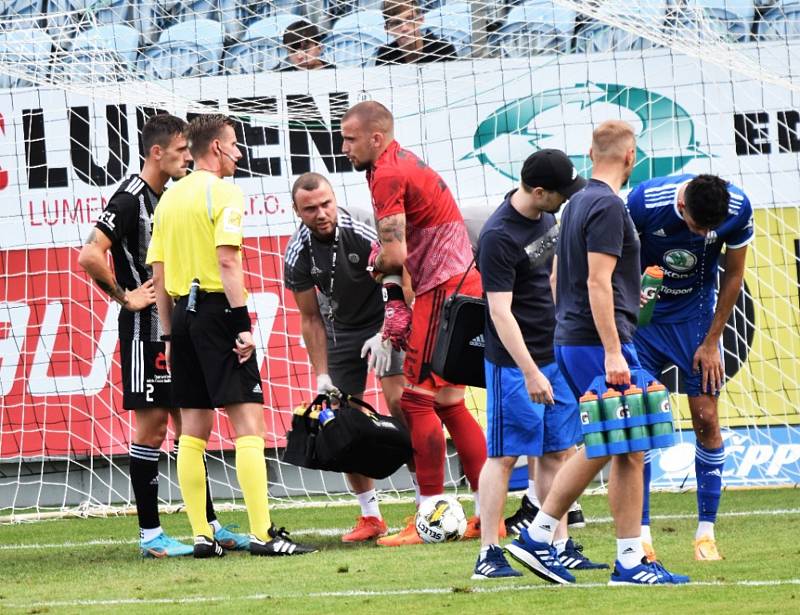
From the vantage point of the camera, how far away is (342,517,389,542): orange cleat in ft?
26.2

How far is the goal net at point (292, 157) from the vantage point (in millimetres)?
10977

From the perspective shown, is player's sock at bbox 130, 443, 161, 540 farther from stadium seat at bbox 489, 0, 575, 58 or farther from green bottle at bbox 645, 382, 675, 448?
stadium seat at bbox 489, 0, 575, 58

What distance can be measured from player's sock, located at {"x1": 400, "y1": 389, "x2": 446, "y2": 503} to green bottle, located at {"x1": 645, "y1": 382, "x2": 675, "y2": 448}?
2260 mm

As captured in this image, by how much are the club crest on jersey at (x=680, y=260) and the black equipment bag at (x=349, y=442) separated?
1655mm

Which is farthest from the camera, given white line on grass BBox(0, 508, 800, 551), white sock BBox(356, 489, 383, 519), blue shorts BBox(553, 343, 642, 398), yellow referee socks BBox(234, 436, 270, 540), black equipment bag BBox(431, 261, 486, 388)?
white line on grass BBox(0, 508, 800, 551)

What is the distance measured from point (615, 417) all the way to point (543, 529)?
0.55 meters

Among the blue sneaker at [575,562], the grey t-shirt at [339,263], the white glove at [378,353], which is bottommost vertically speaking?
the blue sneaker at [575,562]

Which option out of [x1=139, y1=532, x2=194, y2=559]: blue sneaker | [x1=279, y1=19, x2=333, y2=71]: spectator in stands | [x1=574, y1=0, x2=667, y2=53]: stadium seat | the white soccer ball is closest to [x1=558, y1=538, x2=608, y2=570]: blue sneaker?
the white soccer ball

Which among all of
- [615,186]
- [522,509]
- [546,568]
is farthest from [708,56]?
[546,568]

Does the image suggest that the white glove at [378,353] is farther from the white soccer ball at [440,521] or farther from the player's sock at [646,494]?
the player's sock at [646,494]

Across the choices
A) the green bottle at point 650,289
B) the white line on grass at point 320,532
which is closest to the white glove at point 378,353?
the white line on grass at point 320,532

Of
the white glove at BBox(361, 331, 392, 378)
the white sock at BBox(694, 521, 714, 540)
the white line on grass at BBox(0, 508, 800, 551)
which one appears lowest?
the white line on grass at BBox(0, 508, 800, 551)

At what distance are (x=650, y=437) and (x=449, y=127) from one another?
6310 millimetres

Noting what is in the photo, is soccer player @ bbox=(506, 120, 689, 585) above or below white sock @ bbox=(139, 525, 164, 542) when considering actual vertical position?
above
